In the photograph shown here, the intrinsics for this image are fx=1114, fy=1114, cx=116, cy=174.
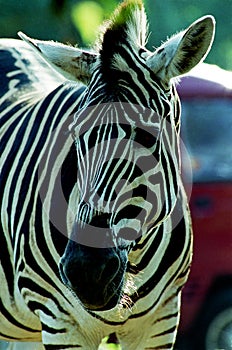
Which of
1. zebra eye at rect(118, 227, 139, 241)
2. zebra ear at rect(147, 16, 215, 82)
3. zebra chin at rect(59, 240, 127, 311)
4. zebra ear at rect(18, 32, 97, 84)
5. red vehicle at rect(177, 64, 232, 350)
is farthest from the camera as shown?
red vehicle at rect(177, 64, 232, 350)

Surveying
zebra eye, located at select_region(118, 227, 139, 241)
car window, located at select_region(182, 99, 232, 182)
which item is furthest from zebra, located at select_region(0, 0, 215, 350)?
car window, located at select_region(182, 99, 232, 182)

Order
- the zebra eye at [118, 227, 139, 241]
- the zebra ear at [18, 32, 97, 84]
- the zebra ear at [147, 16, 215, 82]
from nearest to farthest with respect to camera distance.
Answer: the zebra eye at [118, 227, 139, 241] < the zebra ear at [147, 16, 215, 82] < the zebra ear at [18, 32, 97, 84]

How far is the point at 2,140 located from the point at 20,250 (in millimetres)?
747

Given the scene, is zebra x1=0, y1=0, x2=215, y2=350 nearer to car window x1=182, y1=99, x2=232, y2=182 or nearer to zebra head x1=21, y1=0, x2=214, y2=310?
zebra head x1=21, y1=0, x2=214, y2=310

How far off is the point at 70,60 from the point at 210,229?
3.52 metres

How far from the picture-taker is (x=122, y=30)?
432 centimetres

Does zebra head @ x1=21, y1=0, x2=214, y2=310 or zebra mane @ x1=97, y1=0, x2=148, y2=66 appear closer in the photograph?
zebra head @ x1=21, y1=0, x2=214, y2=310

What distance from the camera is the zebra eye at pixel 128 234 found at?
407 cm

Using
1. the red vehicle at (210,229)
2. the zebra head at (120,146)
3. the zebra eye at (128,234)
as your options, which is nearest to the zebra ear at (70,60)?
the zebra head at (120,146)

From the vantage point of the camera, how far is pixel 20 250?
4891 mm

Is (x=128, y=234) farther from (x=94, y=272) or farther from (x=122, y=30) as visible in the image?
(x=122, y=30)

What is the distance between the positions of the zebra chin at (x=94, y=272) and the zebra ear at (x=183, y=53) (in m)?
0.72

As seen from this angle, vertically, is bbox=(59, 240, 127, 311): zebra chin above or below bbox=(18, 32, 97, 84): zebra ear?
below

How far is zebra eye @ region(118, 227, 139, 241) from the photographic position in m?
4.07
